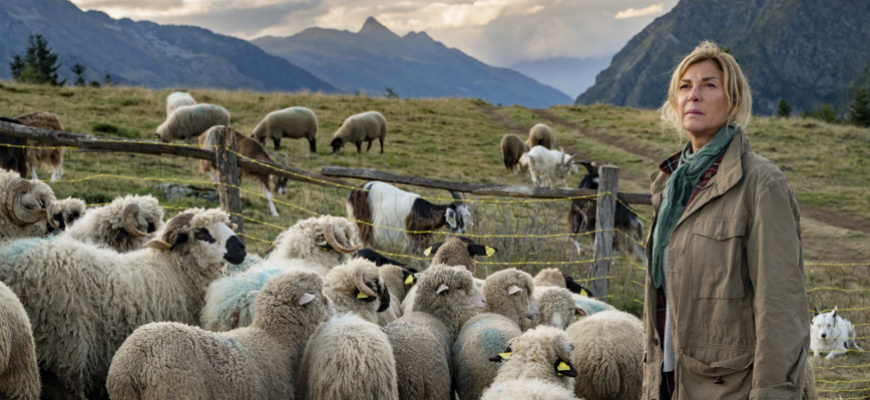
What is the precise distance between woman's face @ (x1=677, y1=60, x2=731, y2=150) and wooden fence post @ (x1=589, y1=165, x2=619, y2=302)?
16.9 ft

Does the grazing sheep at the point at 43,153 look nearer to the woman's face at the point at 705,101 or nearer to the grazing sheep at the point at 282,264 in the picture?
the grazing sheep at the point at 282,264

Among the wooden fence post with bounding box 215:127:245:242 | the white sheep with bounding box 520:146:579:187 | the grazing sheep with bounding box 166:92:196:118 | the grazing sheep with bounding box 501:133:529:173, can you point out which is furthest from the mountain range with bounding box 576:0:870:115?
the wooden fence post with bounding box 215:127:245:242

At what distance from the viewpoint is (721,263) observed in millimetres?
2338

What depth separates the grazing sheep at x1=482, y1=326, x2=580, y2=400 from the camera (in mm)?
3674

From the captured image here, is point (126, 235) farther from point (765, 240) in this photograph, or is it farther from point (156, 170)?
point (156, 170)

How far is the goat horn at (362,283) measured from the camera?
4527mm

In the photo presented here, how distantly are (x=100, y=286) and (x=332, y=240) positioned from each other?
1.82 metres

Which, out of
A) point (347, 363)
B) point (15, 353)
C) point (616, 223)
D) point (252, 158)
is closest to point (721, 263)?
point (347, 363)

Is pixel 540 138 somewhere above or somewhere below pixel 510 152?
above

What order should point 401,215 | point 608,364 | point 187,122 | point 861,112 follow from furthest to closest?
point 861,112
point 187,122
point 401,215
point 608,364

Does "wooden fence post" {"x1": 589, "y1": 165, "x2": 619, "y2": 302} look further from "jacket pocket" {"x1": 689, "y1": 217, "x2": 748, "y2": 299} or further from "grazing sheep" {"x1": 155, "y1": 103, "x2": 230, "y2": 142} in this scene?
"grazing sheep" {"x1": 155, "y1": 103, "x2": 230, "y2": 142}

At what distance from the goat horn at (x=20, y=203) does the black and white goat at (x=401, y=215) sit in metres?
4.56

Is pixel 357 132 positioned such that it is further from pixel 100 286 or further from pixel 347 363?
pixel 347 363

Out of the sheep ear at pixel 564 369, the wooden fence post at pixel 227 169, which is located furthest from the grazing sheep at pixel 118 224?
the sheep ear at pixel 564 369
